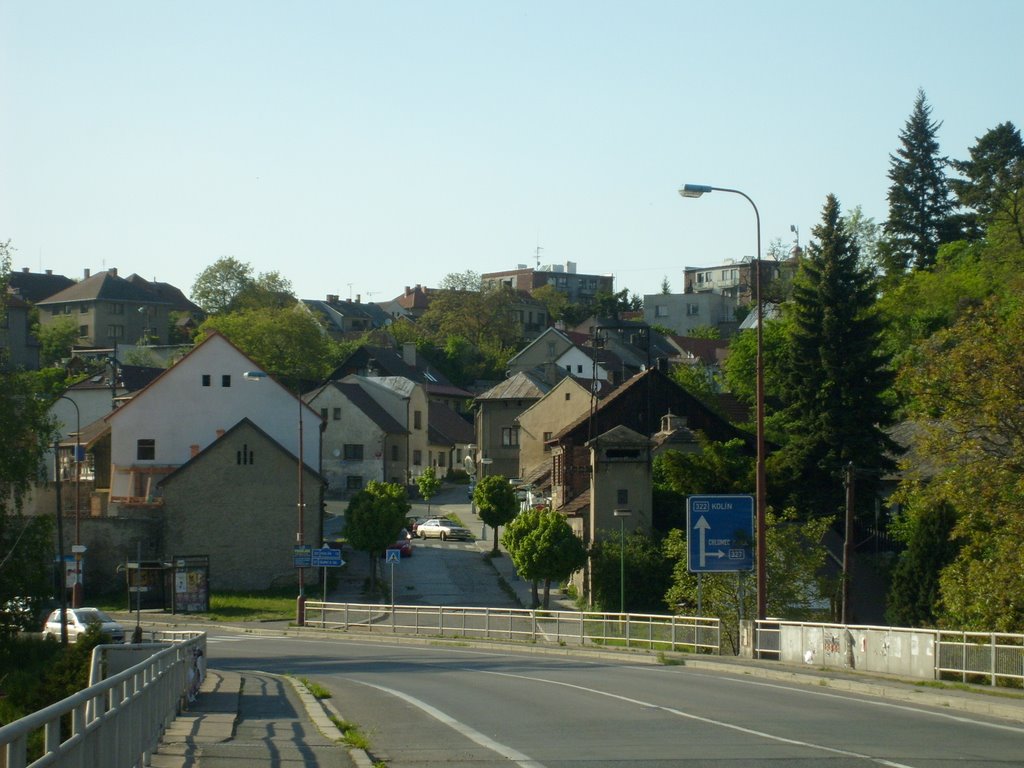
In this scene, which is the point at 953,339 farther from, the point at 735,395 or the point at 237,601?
the point at 735,395

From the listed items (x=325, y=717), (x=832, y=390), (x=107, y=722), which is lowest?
(x=325, y=717)

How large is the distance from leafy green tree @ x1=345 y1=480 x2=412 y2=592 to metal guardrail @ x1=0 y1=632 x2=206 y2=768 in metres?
44.8

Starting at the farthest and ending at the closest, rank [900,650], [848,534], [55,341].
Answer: [55,341], [848,534], [900,650]

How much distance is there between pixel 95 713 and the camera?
949 cm

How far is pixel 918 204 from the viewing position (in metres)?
107

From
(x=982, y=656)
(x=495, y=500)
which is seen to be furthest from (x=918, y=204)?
(x=982, y=656)

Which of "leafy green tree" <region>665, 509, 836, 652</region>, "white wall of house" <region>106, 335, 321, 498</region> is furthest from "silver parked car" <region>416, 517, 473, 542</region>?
"leafy green tree" <region>665, 509, 836, 652</region>

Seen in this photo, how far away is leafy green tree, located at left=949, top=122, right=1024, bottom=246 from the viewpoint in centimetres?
9788

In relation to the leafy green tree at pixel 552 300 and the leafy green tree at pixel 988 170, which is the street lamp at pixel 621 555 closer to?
the leafy green tree at pixel 988 170

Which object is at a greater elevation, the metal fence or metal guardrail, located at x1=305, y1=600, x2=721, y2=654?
the metal fence

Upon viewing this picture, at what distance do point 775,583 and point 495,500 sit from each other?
99.5 ft

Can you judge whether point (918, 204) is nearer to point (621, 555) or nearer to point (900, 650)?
point (621, 555)

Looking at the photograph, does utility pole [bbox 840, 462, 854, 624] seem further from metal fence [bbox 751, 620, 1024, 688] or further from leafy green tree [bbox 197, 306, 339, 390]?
leafy green tree [bbox 197, 306, 339, 390]

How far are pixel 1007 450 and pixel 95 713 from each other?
27350 mm
